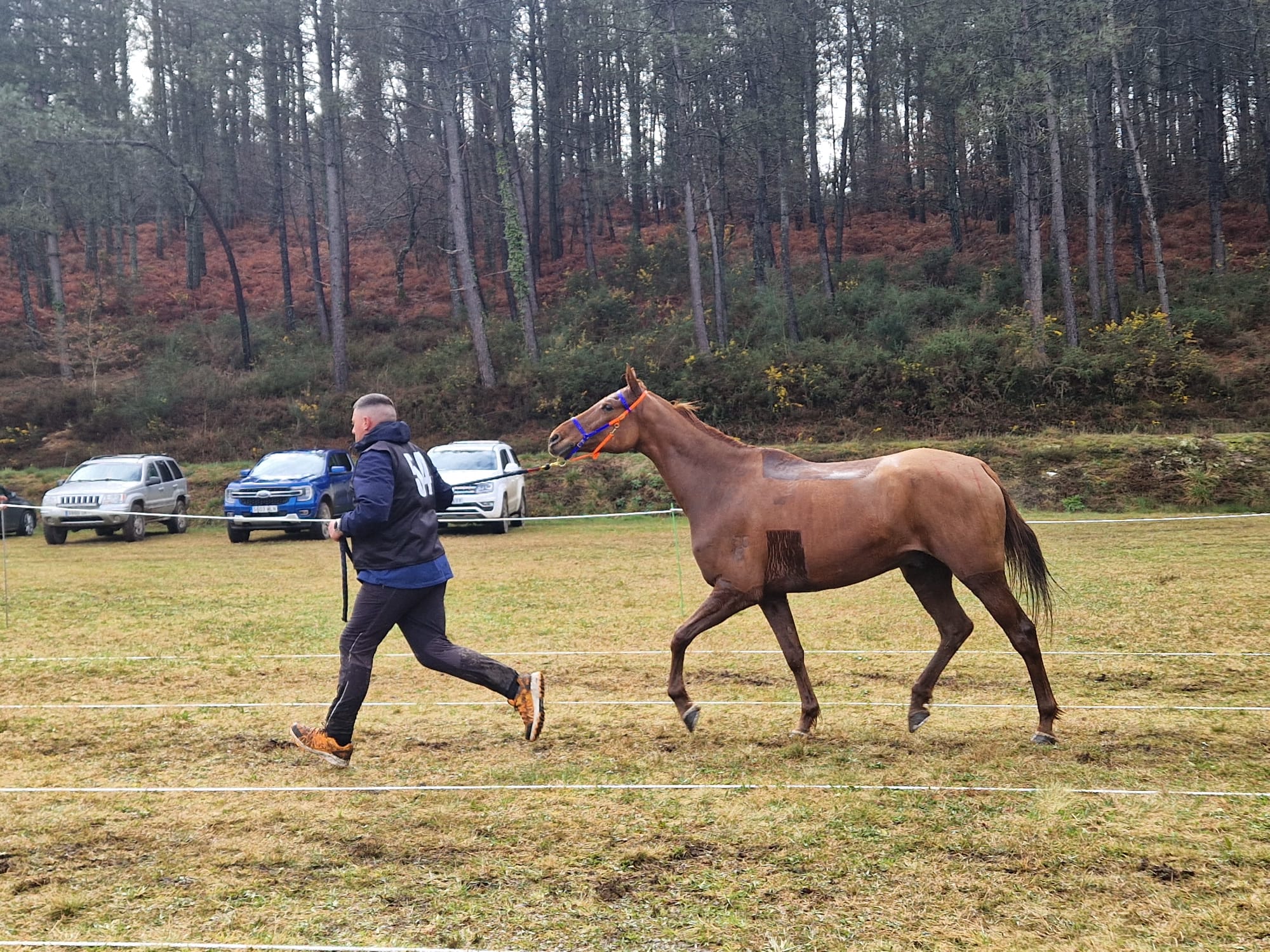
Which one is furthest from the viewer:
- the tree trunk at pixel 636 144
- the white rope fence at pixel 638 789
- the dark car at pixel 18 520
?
the tree trunk at pixel 636 144

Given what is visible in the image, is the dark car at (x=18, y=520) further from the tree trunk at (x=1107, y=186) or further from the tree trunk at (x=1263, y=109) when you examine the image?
the tree trunk at (x=1263, y=109)

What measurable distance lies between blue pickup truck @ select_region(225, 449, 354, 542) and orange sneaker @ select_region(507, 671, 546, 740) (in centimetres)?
1439

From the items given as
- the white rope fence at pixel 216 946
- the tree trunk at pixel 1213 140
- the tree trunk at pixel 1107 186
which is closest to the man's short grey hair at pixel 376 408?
the white rope fence at pixel 216 946

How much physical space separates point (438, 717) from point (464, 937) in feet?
11.2

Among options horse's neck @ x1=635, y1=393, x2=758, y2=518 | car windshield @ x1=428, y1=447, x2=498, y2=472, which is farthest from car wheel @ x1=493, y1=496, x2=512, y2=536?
horse's neck @ x1=635, y1=393, x2=758, y2=518

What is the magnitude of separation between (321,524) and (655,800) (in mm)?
16137

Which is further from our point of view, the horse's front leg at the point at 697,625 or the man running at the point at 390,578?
the horse's front leg at the point at 697,625

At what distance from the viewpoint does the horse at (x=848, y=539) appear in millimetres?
5984

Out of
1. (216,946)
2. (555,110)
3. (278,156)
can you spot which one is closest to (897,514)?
(216,946)

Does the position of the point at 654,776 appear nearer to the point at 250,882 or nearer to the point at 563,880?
the point at 563,880

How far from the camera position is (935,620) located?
638 centimetres

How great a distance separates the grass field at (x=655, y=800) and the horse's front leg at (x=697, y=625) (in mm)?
185

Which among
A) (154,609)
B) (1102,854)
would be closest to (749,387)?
(154,609)

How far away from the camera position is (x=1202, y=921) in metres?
3.62
